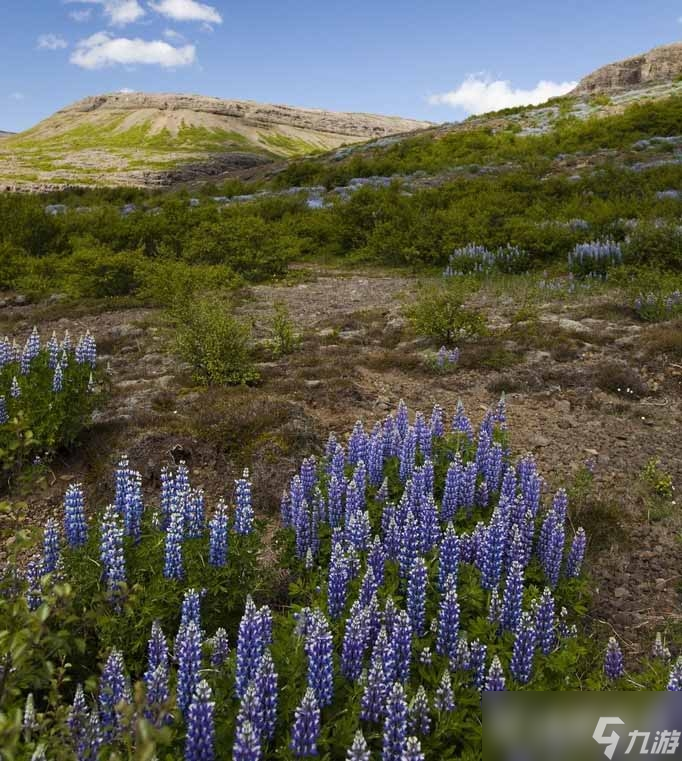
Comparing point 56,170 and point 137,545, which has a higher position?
point 56,170

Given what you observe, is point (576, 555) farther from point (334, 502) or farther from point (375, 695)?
point (375, 695)

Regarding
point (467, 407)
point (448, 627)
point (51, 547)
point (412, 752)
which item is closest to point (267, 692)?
point (412, 752)

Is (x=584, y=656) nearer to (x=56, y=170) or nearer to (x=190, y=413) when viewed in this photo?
(x=190, y=413)

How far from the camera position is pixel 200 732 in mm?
2311

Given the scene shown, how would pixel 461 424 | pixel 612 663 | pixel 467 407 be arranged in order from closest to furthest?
pixel 612 663, pixel 461 424, pixel 467 407

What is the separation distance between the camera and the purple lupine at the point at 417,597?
3145 mm

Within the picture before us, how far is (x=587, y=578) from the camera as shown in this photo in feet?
14.5

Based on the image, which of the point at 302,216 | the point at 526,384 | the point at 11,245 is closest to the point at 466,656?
the point at 526,384

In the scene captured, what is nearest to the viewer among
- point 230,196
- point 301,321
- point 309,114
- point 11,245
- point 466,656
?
point 466,656

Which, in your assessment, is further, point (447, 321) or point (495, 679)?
point (447, 321)

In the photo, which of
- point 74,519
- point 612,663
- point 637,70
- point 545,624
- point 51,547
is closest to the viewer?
point 545,624

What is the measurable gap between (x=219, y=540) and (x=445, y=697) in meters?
1.60

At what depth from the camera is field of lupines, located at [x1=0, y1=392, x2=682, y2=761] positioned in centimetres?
229

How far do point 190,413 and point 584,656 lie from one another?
4700 mm
